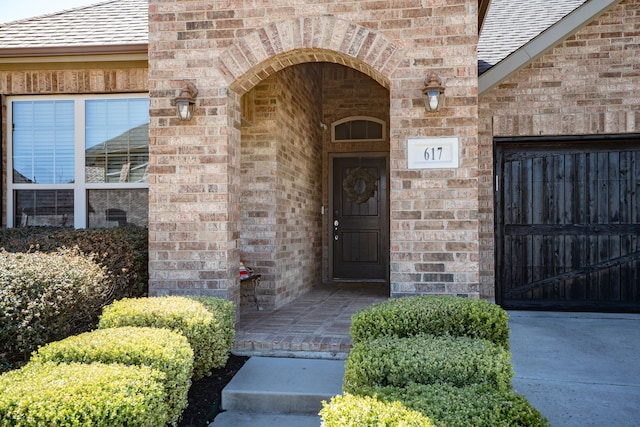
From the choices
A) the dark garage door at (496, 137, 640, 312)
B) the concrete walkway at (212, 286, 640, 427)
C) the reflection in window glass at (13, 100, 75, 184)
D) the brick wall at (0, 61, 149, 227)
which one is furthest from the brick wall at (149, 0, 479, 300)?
the dark garage door at (496, 137, 640, 312)

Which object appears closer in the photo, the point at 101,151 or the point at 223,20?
the point at 223,20

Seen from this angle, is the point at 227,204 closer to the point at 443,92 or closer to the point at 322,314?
the point at 322,314

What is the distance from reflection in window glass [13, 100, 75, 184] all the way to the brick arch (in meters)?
2.58

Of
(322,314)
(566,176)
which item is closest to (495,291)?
(566,176)

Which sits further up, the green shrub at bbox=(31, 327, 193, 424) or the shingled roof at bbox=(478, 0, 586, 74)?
the shingled roof at bbox=(478, 0, 586, 74)

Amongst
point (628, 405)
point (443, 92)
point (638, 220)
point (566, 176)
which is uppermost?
point (443, 92)

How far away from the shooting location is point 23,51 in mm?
5840

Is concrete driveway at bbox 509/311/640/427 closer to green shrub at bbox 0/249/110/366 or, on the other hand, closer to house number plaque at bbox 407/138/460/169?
house number plaque at bbox 407/138/460/169

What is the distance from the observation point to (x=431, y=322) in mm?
3424

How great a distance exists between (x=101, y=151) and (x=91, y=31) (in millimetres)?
1568

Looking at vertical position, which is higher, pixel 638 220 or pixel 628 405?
pixel 638 220

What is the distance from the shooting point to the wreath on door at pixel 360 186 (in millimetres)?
8742

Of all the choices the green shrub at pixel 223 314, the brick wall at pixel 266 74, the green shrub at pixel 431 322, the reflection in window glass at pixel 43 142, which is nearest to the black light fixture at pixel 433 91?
the brick wall at pixel 266 74

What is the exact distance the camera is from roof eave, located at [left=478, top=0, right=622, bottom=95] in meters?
5.92
